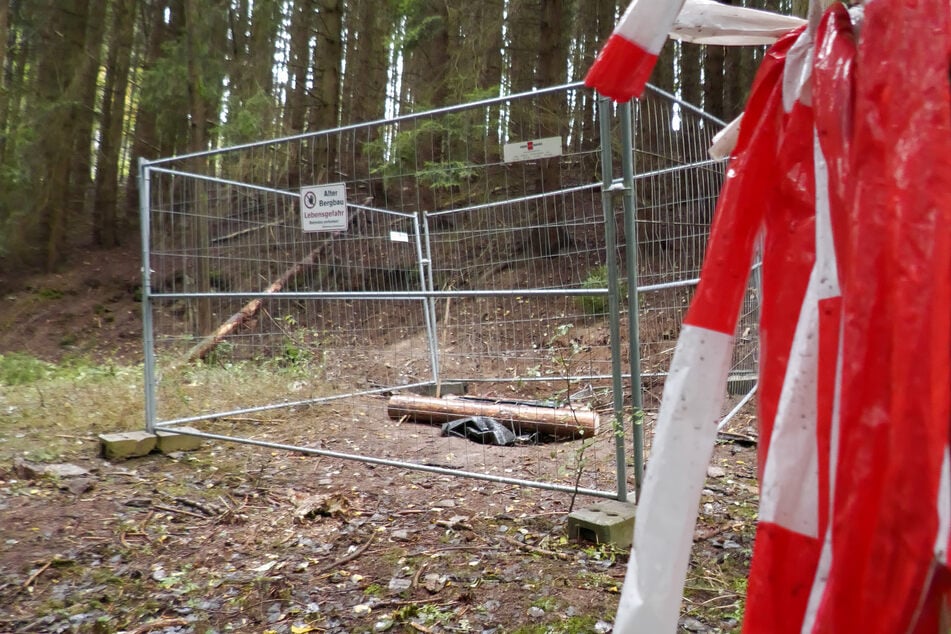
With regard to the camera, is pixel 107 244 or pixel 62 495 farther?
pixel 107 244

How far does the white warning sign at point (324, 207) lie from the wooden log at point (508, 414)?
1830 millimetres

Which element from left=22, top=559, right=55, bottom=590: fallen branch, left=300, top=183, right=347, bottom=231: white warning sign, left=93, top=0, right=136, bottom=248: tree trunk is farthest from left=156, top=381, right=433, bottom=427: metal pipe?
left=93, top=0, right=136, bottom=248: tree trunk

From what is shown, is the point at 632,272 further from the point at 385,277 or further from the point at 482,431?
the point at 385,277

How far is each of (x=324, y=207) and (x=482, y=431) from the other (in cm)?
213

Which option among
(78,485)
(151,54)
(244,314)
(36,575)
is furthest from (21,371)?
(151,54)

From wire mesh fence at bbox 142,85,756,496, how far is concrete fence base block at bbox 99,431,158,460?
0.56 feet

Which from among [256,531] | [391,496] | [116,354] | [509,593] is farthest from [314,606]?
[116,354]

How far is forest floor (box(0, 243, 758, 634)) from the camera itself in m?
2.88

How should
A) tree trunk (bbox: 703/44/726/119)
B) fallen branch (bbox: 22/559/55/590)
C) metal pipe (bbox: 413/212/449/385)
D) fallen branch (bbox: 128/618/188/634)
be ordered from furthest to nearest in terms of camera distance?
1. tree trunk (bbox: 703/44/726/119)
2. metal pipe (bbox: 413/212/449/385)
3. fallen branch (bbox: 22/559/55/590)
4. fallen branch (bbox: 128/618/188/634)

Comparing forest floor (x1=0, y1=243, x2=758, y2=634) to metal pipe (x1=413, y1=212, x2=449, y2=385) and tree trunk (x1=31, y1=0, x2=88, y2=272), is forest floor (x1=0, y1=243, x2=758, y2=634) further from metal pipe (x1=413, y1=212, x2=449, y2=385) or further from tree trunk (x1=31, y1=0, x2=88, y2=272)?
tree trunk (x1=31, y1=0, x2=88, y2=272)

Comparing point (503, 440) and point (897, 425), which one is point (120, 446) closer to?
point (503, 440)

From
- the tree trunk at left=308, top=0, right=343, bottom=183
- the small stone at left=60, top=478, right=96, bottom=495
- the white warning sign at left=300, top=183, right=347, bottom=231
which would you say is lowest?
the small stone at left=60, top=478, right=96, bottom=495

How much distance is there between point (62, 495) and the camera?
4422mm

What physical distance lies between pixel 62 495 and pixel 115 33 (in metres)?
14.6
